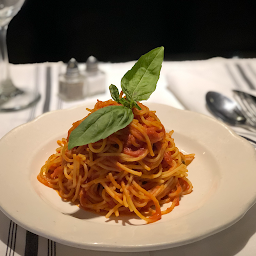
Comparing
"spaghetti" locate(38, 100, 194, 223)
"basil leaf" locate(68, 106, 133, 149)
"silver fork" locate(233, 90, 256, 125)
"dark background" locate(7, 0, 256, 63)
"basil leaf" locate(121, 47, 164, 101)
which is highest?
"basil leaf" locate(121, 47, 164, 101)

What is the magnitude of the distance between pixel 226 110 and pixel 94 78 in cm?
141

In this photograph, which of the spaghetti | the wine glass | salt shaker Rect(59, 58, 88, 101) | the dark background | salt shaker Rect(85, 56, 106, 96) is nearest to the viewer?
the spaghetti

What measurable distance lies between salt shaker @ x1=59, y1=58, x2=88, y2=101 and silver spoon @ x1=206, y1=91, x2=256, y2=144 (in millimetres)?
1297

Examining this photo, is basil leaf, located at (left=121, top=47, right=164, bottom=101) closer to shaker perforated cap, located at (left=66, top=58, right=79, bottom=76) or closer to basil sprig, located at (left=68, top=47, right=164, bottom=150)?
basil sprig, located at (left=68, top=47, right=164, bottom=150)

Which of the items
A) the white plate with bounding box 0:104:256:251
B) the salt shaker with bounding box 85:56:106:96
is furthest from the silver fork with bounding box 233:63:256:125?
the salt shaker with bounding box 85:56:106:96

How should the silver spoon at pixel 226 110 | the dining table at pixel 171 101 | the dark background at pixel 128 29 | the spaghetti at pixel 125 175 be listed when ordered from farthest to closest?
the dark background at pixel 128 29
the silver spoon at pixel 226 110
the spaghetti at pixel 125 175
the dining table at pixel 171 101

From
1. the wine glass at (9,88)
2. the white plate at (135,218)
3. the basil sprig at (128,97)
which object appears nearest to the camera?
the white plate at (135,218)

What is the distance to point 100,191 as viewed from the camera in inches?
79.6

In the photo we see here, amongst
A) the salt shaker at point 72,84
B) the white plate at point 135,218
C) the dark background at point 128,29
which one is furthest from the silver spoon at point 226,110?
the dark background at point 128,29

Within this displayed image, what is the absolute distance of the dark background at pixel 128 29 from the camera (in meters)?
5.20

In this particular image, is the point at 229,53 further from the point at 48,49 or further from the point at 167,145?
the point at 167,145

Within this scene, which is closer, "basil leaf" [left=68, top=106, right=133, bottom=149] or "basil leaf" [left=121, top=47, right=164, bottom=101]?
"basil leaf" [left=68, top=106, right=133, bottom=149]

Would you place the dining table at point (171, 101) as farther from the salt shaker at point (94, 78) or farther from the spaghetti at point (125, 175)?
the spaghetti at point (125, 175)

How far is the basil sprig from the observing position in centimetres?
Answer: 173
